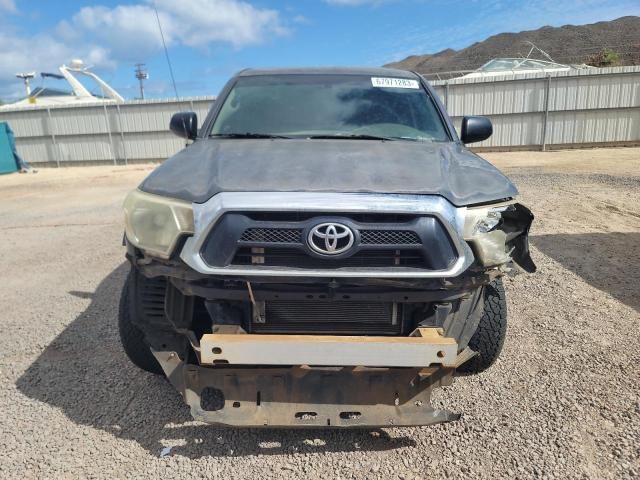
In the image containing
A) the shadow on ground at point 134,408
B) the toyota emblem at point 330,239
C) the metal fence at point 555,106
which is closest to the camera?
the toyota emblem at point 330,239

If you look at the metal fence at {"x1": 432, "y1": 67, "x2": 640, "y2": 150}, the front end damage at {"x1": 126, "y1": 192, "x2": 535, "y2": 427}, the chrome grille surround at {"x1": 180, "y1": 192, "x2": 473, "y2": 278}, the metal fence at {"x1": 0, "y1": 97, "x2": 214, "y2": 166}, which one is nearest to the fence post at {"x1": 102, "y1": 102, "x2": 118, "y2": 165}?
the metal fence at {"x1": 0, "y1": 97, "x2": 214, "y2": 166}

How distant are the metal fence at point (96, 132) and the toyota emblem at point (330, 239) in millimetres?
19500

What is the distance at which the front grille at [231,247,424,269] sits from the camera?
2125 mm

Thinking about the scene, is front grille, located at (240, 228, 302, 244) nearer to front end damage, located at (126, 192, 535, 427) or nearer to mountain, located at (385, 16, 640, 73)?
front end damage, located at (126, 192, 535, 427)

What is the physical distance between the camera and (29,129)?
21.3 meters

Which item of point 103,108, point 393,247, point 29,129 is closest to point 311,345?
point 393,247

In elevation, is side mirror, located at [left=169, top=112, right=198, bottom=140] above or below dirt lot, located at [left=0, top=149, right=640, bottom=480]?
above

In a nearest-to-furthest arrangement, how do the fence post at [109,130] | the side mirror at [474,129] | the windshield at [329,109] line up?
the windshield at [329,109]
the side mirror at [474,129]
the fence post at [109,130]

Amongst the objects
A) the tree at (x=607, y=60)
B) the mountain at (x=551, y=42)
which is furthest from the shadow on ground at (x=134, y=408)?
the mountain at (x=551, y=42)

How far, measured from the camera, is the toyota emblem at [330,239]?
206 centimetres

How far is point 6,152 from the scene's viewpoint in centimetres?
1822

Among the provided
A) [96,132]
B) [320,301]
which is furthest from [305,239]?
[96,132]

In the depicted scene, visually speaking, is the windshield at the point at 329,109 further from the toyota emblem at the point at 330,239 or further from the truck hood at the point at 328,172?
the toyota emblem at the point at 330,239

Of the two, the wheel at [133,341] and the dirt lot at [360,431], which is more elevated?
the wheel at [133,341]
